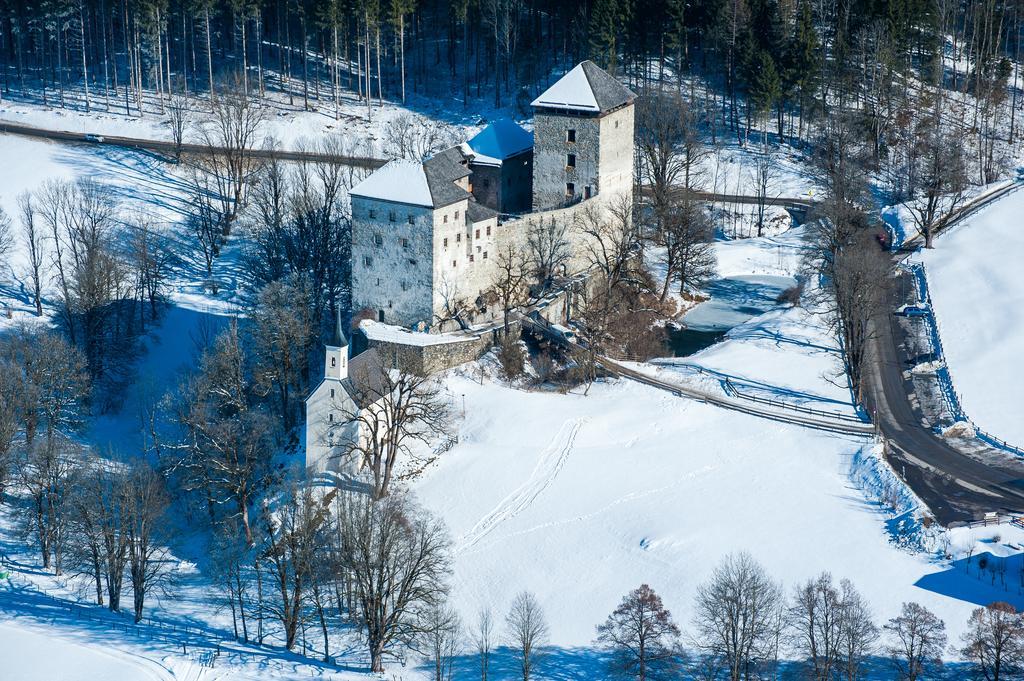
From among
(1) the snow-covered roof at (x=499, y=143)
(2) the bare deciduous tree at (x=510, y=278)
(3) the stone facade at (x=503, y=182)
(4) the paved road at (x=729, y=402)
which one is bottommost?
(4) the paved road at (x=729, y=402)

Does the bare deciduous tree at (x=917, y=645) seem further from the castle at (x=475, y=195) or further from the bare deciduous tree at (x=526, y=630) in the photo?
the castle at (x=475, y=195)

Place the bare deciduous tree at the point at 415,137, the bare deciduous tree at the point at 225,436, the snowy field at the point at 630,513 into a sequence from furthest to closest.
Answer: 1. the bare deciduous tree at the point at 415,137
2. the bare deciduous tree at the point at 225,436
3. the snowy field at the point at 630,513

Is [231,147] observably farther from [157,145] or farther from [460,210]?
[460,210]

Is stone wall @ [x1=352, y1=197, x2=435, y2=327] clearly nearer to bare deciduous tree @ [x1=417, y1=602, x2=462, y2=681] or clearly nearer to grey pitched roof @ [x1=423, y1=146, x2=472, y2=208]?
grey pitched roof @ [x1=423, y1=146, x2=472, y2=208]

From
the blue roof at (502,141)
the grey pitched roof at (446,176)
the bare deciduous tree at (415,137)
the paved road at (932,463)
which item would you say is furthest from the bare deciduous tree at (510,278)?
the bare deciduous tree at (415,137)

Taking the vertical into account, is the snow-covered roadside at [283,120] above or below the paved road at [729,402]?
above

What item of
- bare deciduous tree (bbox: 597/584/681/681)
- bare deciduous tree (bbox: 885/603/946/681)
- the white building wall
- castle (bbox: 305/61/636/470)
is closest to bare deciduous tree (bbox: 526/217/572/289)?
castle (bbox: 305/61/636/470)

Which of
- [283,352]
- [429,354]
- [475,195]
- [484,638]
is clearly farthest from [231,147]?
[484,638]
